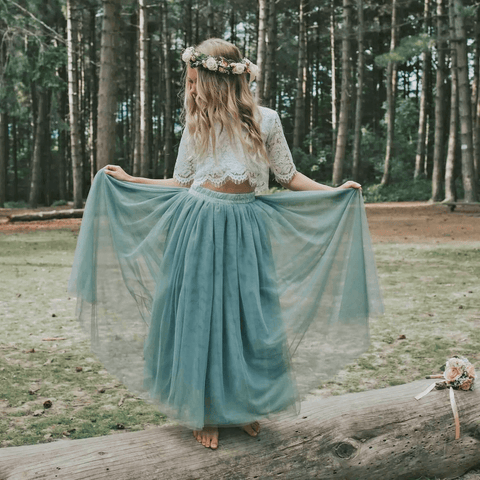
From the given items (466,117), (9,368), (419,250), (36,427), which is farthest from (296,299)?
(466,117)

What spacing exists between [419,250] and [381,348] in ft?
21.1

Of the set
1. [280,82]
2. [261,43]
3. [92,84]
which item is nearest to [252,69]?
[261,43]

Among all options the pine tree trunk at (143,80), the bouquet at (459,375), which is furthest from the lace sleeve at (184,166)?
the pine tree trunk at (143,80)

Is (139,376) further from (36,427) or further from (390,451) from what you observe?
(390,451)

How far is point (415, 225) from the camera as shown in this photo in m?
15.6

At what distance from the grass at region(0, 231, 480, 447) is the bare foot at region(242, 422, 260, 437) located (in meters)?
1.01

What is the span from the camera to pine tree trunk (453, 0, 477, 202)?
17891mm

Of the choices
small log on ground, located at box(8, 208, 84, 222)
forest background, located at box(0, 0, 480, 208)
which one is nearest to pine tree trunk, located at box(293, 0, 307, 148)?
forest background, located at box(0, 0, 480, 208)

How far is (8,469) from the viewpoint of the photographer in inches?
99.0

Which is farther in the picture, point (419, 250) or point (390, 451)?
point (419, 250)

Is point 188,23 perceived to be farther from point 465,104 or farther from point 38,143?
point 465,104

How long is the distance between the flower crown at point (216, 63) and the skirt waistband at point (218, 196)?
61 centimetres

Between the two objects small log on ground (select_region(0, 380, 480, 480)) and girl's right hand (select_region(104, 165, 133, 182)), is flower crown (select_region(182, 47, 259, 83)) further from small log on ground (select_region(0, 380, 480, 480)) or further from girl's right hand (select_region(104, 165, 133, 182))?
small log on ground (select_region(0, 380, 480, 480))

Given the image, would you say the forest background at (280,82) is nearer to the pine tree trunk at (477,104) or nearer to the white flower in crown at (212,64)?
the pine tree trunk at (477,104)
